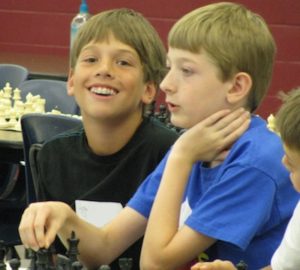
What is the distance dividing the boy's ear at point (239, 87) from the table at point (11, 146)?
1.77 metres

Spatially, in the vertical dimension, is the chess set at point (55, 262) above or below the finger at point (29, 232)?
above

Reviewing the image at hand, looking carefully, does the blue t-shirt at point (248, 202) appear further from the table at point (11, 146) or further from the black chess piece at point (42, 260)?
the table at point (11, 146)

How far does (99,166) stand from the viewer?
2721mm

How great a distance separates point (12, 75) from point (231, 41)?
3.54 metres

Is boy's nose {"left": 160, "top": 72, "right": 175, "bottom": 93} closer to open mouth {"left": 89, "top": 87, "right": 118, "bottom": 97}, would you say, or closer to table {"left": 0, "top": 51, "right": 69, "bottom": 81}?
open mouth {"left": 89, "top": 87, "right": 118, "bottom": 97}

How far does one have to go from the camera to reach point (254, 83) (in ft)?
7.35

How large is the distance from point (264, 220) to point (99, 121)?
778 millimetres

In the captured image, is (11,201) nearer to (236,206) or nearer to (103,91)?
(103,91)

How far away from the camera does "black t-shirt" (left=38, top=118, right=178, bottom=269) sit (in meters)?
2.69

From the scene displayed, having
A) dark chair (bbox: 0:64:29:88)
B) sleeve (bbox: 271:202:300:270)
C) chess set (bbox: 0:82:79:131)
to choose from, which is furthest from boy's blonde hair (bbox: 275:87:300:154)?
dark chair (bbox: 0:64:29:88)

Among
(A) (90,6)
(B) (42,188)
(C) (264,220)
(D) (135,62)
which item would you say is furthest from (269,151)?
(A) (90,6)

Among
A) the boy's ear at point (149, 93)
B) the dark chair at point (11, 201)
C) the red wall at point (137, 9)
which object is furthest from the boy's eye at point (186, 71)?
the red wall at point (137, 9)

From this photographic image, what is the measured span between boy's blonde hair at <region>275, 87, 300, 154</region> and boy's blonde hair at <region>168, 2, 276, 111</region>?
31cm

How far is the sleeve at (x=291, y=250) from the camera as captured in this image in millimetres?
1877
